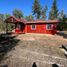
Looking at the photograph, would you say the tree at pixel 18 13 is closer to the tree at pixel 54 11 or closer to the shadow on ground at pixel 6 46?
the tree at pixel 54 11

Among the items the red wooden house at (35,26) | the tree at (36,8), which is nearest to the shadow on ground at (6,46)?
the red wooden house at (35,26)

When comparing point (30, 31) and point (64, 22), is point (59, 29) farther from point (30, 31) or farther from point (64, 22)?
point (30, 31)

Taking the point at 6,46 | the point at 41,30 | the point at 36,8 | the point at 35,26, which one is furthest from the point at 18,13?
the point at 6,46

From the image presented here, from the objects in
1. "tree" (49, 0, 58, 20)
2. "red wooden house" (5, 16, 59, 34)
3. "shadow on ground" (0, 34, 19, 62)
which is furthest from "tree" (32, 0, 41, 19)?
"shadow on ground" (0, 34, 19, 62)

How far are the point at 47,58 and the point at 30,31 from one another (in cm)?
2314

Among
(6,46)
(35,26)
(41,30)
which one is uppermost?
(35,26)

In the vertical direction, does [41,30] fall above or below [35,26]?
below

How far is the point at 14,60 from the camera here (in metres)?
11.7

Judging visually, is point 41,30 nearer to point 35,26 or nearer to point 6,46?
point 35,26

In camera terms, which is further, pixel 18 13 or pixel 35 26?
pixel 18 13

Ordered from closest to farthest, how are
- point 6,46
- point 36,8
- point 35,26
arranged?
1. point 6,46
2. point 35,26
3. point 36,8

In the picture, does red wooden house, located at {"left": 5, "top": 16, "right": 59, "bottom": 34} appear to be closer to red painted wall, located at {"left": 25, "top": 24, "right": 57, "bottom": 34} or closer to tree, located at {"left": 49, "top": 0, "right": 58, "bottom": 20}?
red painted wall, located at {"left": 25, "top": 24, "right": 57, "bottom": 34}

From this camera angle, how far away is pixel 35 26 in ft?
114

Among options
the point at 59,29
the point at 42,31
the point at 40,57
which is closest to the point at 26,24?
the point at 42,31
